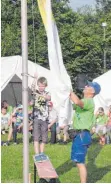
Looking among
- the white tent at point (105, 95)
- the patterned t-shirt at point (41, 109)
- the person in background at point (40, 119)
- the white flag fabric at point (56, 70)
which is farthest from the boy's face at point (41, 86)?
the white tent at point (105, 95)

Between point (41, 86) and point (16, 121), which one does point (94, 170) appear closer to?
point (41, 86)

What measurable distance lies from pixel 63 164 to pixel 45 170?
3790 mm

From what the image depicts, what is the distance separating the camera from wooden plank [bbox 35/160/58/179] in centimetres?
802

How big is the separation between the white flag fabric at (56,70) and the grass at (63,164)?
302 cm

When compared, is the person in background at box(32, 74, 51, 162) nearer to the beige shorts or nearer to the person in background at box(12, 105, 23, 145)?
the person in background at box(12, 105, 23, 145)

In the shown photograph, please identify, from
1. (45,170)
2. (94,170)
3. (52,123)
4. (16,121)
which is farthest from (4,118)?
(45,170)

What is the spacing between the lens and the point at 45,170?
816 cm

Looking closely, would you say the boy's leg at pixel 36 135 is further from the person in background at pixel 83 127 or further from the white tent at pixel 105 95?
the white tent at pixel 105 95

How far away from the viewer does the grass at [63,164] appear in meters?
10.2

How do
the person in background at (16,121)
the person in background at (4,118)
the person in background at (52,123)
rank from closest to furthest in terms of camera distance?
the person in background at (52,123), the person in background at (16,121), the person in background at (4,118)

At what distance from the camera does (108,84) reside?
2272 cm

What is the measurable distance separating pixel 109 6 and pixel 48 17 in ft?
239

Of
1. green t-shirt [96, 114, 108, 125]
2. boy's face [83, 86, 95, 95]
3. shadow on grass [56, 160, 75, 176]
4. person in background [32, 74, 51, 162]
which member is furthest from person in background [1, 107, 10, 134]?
boy's face [83, 86, 95, 95]

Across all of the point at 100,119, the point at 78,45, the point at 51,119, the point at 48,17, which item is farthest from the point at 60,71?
the point at 78,45
